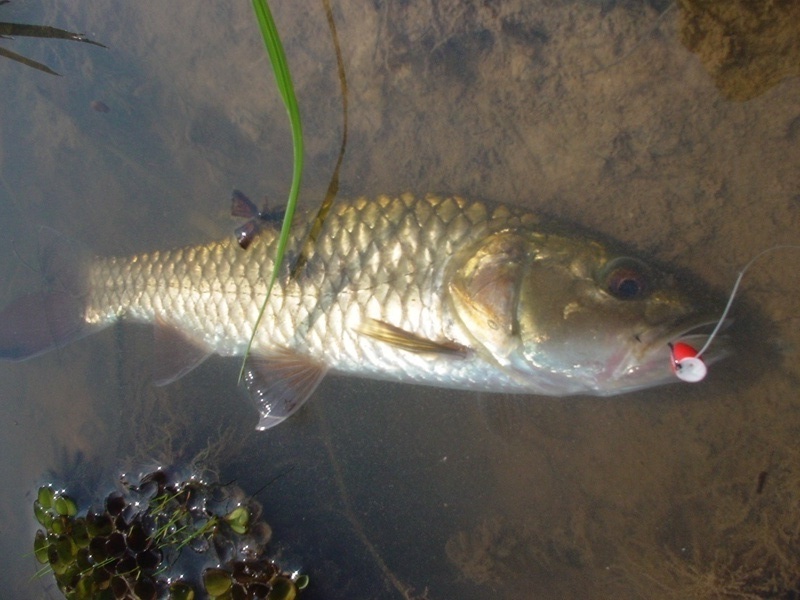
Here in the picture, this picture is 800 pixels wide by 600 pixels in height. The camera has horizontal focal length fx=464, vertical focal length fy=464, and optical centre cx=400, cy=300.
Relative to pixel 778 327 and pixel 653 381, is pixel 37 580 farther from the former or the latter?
pixel 778 327

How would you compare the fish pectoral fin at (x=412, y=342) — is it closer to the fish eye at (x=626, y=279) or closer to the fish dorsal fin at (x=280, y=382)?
the fish dorsal fin at (x=280, y=382)

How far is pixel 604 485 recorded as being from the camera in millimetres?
3139

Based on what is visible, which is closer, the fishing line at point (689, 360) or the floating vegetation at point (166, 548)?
the fishing line at point (689, 360)

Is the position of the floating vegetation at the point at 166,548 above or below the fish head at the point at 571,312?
below

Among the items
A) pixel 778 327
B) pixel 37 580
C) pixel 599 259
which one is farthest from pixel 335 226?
pixel 37 580

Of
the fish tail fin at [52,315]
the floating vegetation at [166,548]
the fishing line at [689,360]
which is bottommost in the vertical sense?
the floating vegetation at [166,548]

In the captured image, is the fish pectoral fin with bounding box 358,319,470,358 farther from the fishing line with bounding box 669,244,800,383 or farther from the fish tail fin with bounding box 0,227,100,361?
the fish tail fin with bounding box 0,227,100,361

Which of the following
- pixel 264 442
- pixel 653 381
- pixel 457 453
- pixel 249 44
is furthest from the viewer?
pixel 249 44

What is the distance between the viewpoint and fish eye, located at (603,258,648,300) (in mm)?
2348

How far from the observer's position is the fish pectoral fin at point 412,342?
8.48ft

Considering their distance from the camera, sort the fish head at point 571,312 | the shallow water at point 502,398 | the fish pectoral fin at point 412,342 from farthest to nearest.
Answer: the shallow water at point 502,398 < the fish pectoral fin at point 412,342 < the fish head at point 571,312

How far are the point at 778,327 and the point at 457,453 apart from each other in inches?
87.3

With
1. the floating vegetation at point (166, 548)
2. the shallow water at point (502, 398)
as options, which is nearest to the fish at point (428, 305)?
the shallow water at point (502, 398)

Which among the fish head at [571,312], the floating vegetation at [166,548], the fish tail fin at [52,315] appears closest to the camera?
the fish head at [571,312]
